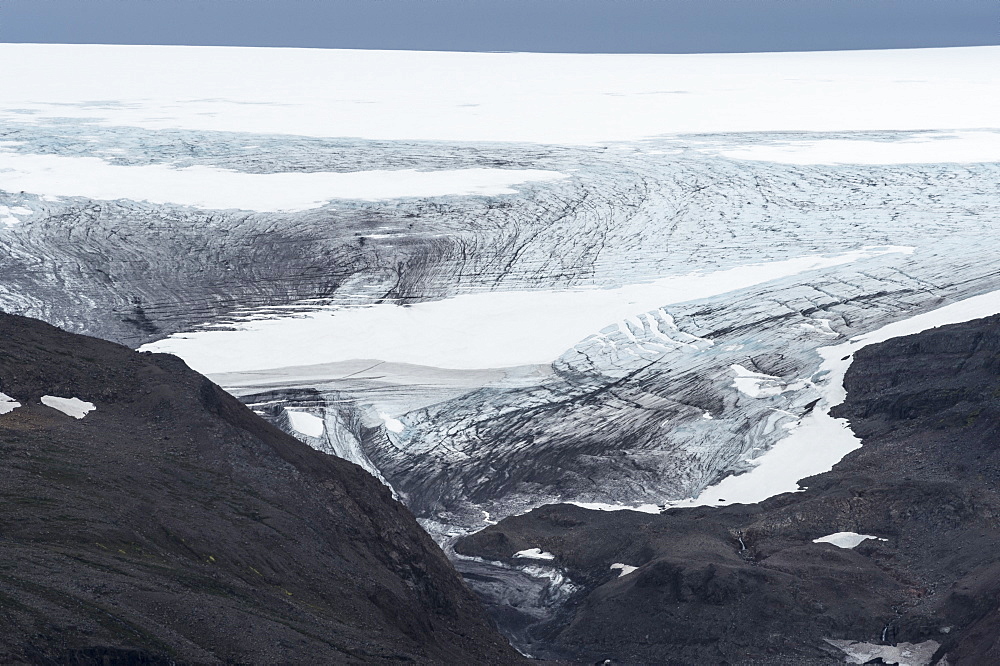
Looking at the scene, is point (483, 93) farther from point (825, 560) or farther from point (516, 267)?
point (825, 560)

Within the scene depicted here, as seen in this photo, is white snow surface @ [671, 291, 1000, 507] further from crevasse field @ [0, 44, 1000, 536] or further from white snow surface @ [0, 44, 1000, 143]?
white snow surface @ [0, 44, 1000, 143]

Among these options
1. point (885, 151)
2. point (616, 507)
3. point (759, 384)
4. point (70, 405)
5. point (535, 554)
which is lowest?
point (616, 507)

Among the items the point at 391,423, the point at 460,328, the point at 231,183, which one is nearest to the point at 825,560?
the point at 391,423

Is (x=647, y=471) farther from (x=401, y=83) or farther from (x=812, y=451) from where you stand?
(x=401, y=83)

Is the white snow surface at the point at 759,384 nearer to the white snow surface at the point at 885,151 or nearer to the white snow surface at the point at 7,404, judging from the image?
the white snow surface at the point at 7,404

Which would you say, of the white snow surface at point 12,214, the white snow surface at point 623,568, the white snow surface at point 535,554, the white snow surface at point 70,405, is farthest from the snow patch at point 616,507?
the white snow surface at point 12,214

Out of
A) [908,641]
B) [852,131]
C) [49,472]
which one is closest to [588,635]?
[908,641]
